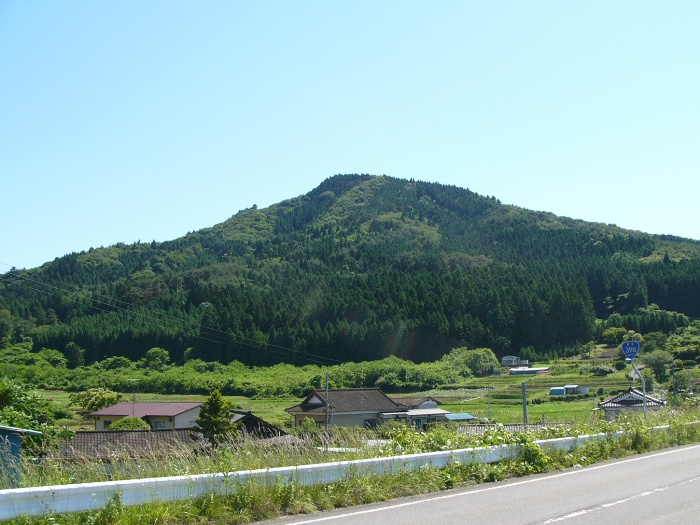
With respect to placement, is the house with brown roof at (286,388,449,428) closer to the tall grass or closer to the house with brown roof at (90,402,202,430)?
the house with brown roof at (90,402,202,430)

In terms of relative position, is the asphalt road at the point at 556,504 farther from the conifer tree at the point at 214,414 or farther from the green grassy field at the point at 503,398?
the green grassy field at the point at 503,398

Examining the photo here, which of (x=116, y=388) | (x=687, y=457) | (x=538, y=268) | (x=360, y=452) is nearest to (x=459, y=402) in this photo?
(x=116, y=388)

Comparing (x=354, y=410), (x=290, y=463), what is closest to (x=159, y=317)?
(x=354, y=410)

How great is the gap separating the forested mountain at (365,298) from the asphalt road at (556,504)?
88.7 m

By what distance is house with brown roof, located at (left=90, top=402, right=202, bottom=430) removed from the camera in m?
41.6

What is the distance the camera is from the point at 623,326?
98.2 metres

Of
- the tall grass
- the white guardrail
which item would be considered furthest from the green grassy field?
the white guardrail

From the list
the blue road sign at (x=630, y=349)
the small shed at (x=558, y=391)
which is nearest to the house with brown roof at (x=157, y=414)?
the blue road sign at (x=630, y=349)

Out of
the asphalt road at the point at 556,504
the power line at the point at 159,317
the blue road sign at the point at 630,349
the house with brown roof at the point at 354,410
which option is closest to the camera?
the asphalt road at the point at 556,504

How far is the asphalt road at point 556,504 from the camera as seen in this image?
7.28 meters

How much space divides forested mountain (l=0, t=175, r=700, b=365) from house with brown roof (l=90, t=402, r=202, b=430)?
51.4 metres

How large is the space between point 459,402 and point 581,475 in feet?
171

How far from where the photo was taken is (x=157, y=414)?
137 ft

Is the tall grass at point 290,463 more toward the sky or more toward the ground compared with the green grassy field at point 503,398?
more toward the sky
